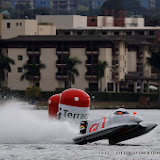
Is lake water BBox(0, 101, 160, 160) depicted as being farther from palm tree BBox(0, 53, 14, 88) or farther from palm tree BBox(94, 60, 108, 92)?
palm tree BBox(0, 53, 14, 88)

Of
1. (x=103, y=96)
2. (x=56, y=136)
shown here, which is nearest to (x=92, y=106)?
(x=103, y=96)

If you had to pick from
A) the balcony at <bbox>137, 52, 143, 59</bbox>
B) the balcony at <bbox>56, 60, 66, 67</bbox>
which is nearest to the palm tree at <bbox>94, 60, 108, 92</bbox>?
the balcony at <bbox>56, 60, 66, 67</bbox>

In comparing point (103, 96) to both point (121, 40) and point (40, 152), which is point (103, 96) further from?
point (40, 152)

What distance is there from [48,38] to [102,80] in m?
12.9

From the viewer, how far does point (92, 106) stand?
134750mm

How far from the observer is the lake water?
4494 centimetres

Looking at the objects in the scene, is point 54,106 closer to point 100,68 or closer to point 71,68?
point 100,68

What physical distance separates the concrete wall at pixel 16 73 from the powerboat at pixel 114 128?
9579 centimetres

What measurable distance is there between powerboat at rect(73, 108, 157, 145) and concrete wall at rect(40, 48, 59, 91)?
94525 millimetres

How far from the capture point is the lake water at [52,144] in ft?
147

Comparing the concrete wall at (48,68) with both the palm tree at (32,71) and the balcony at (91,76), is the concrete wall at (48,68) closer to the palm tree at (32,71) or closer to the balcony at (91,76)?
the palm tree at (32,71)

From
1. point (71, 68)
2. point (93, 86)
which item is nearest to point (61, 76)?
point (71, 68)

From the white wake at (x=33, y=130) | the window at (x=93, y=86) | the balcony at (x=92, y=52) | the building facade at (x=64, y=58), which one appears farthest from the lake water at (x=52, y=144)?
the balcony at (x=92, y=52)

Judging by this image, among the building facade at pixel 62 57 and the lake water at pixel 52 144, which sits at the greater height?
the lake water at pixel 52 144
